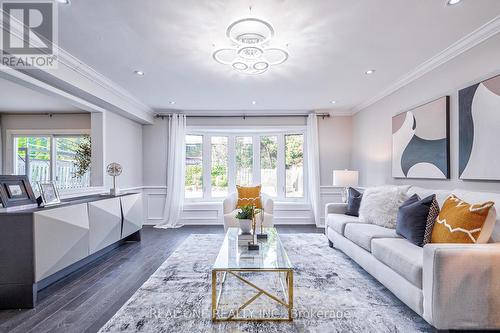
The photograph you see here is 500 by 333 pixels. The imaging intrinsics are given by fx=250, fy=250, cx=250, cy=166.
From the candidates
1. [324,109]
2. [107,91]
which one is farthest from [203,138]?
[324,109]

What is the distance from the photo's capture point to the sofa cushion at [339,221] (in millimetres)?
3395

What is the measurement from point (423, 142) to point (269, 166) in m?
3.24

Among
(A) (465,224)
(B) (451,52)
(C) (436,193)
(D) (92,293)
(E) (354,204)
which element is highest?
(B) (451,52)

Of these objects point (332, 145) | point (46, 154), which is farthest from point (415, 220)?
point (46, 154)

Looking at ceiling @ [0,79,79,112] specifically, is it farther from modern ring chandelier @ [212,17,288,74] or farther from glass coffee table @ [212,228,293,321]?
glass coffee table @ [212,228,293,321]

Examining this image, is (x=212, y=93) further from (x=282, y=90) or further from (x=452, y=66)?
(x=452, y=66)

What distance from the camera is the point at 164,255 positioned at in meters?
3.57

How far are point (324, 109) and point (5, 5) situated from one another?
4.95m

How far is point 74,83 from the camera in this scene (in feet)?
10.1

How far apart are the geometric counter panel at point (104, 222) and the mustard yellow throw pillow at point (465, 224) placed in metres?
3.64

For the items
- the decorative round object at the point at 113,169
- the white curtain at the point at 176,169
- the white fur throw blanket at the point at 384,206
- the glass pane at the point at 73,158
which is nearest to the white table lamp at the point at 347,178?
the white fur throw blanket at the point at 384,206

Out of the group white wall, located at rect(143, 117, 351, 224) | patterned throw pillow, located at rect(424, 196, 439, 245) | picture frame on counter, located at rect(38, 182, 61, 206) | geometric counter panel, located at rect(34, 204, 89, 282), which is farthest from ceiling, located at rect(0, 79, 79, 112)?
patterned throw pillow, located at rect(424, 196, 439, 245)

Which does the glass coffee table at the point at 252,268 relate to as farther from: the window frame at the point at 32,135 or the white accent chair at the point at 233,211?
the window frame at the point at 32,135

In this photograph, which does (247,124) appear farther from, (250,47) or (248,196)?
(250,47)
